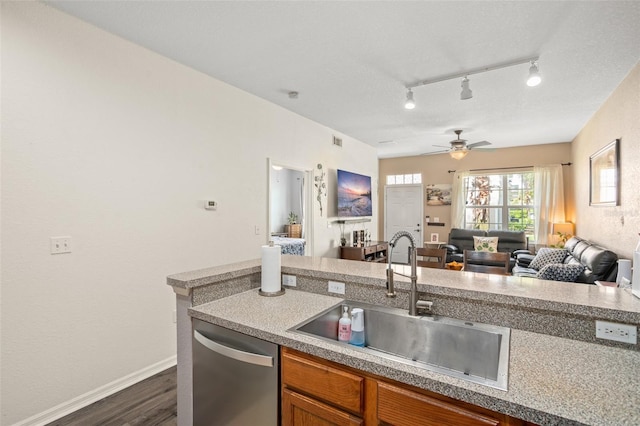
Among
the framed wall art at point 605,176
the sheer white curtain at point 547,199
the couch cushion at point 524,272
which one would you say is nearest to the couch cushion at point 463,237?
the sheer white curtain at point 547,199

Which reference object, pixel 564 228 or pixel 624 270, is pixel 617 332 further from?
pixel 564 228

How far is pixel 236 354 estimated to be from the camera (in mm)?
1351

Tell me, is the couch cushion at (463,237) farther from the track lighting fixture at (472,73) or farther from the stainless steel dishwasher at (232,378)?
the stainless steel dishwasher at (232,378)

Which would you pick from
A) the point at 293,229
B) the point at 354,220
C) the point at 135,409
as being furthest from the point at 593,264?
the point at 293,229

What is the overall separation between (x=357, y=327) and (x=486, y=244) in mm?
5516

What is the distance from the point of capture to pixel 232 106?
3.39 metres

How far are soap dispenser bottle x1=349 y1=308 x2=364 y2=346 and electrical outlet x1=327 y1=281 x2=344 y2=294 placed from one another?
0.79 feet

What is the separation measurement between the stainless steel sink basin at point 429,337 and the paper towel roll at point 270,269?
0.40m

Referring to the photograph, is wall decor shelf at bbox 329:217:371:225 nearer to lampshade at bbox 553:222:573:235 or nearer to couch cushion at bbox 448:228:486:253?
couch cushion at bbox 448:228:486:253

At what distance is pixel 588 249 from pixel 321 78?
3671mm

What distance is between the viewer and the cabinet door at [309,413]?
110 cm

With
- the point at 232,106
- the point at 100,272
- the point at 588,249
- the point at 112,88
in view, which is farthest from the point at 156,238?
the point at 588,249

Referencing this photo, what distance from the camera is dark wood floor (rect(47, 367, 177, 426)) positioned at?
6.68ft

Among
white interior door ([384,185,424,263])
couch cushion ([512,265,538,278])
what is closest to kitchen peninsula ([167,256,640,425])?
couch cushion ([512,265,538,278])
